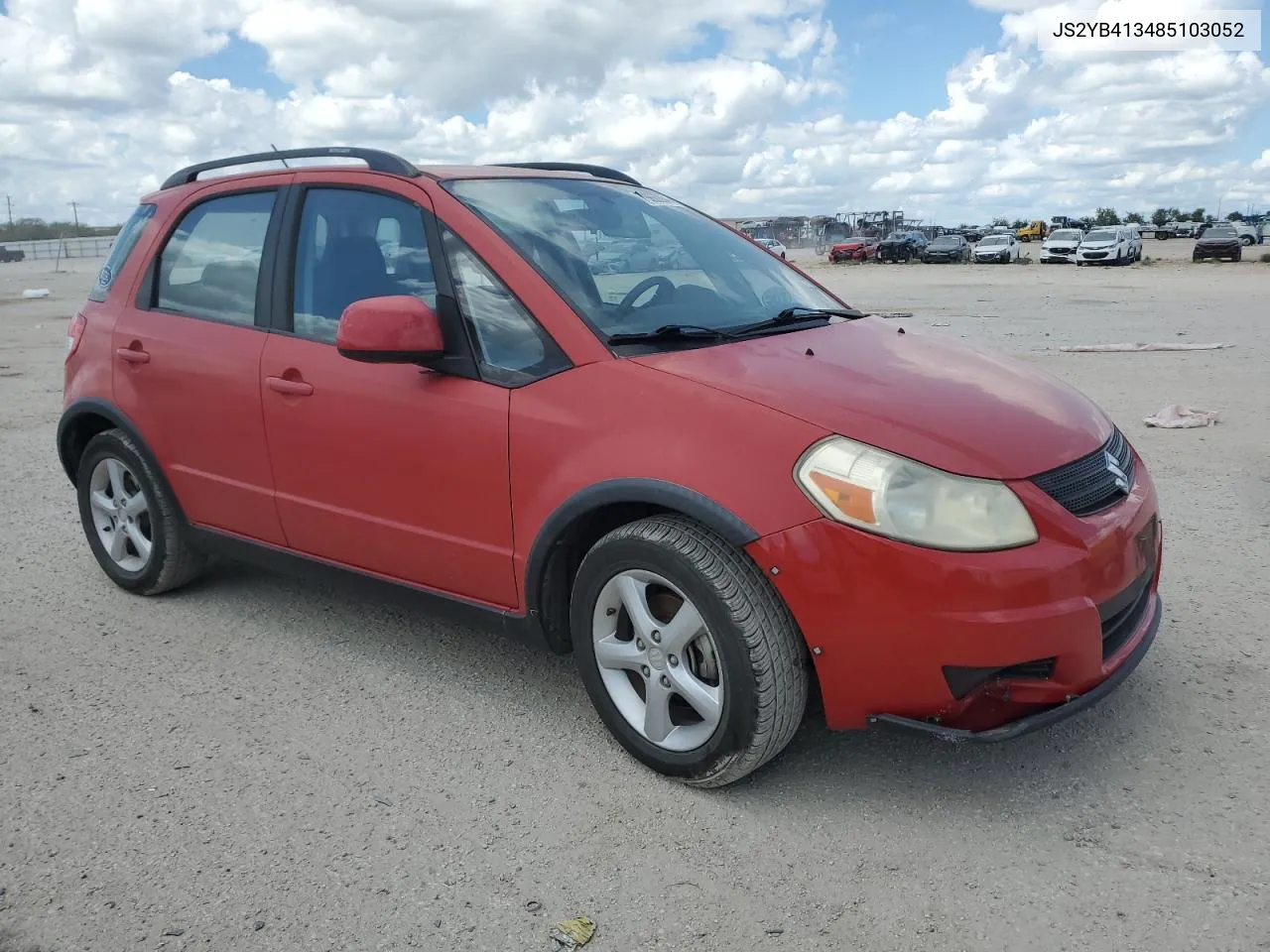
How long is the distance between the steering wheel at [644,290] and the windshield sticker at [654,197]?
0.79m

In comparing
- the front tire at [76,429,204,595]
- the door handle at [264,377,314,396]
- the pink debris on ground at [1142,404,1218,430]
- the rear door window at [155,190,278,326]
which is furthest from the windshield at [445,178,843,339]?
the pink debris on ground at [1142,404,1218,430]

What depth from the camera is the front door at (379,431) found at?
3.30 metres

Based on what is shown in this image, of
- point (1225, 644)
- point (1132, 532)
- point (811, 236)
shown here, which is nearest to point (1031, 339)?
point (1225, 644)

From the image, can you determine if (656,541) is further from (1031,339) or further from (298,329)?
(1031,339)

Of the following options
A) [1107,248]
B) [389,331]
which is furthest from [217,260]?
[1107,248]

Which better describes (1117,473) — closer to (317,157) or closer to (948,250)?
(317,157)

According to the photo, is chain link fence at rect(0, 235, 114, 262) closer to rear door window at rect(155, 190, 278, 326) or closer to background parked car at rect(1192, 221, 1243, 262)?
background parked car at rect(1192, 221, 1243, 262)

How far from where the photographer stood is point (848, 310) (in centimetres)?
408

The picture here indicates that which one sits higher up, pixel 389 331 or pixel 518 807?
pixel 389 331

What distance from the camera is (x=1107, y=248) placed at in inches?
1463

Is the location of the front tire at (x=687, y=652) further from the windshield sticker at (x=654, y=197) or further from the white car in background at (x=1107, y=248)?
the white car in background at (x=1107, y=248)

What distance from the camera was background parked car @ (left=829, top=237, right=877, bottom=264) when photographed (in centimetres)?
4828

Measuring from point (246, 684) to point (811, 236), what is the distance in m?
63.1

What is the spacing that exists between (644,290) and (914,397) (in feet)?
3.21
